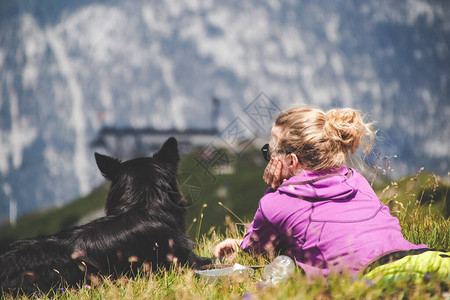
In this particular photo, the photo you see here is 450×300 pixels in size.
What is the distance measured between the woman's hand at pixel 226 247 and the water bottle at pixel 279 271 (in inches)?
37.6

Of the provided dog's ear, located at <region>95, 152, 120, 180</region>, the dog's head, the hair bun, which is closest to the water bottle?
the hair bun

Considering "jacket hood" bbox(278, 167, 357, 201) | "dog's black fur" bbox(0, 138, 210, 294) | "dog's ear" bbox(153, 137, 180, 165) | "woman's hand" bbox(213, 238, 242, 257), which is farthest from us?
"dog's ear" bbox(153, 137, 180, 165)

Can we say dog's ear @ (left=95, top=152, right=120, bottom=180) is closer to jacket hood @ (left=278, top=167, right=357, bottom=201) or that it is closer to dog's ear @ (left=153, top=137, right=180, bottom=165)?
dog's ear @ (left=153, top=137, right=180, bottom=165)

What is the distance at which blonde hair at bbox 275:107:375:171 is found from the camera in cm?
365

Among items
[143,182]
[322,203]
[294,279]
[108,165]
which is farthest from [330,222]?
[108,165]

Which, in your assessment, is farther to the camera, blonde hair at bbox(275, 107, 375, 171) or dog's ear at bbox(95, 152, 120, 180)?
dog's ear at bbox(95, 152, 120, 180)

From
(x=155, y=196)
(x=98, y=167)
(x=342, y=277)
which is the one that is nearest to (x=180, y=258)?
(x=155, y=196)

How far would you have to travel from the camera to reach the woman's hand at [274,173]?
386 cm

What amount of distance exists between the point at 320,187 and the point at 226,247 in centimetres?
178

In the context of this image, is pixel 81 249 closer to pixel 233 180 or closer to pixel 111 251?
pixel 111 251

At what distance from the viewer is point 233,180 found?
16700 cm

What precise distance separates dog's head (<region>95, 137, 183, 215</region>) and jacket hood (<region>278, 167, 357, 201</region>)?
1778mm

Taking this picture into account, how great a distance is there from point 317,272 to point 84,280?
88.1 inches

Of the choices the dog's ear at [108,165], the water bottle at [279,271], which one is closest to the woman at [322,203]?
the water bottle at [279,271]
